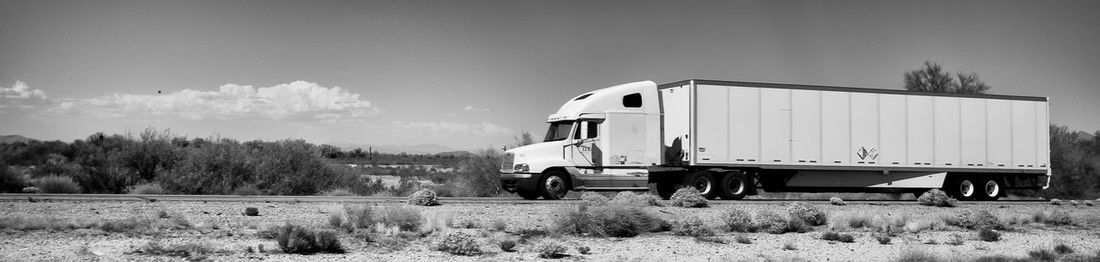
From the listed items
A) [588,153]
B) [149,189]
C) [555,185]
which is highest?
[588,153]

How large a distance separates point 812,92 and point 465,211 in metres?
11.9

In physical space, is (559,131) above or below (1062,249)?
above

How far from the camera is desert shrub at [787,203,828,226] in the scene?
16.2 m

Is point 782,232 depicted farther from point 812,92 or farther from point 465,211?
point 812,92

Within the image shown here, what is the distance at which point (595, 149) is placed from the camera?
896 inches

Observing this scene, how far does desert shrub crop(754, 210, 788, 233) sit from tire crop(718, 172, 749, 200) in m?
8.43

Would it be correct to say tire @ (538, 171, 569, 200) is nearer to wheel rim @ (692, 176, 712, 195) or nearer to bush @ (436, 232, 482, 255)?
wheel rim @ (692, 176, 712, 195)

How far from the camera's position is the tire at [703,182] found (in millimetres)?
23672

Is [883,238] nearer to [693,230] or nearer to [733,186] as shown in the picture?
[693,230]

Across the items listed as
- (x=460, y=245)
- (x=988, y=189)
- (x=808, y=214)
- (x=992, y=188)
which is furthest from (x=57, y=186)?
(x=992, y=188)

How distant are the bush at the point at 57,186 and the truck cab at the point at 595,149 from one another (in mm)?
13591

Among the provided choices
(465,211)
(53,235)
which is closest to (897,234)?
(465,211)

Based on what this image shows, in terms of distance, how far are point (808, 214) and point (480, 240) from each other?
22.7 feet

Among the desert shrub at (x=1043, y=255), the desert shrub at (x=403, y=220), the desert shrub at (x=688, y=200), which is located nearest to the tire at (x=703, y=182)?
the desert shrub at (x=688, y=200)
